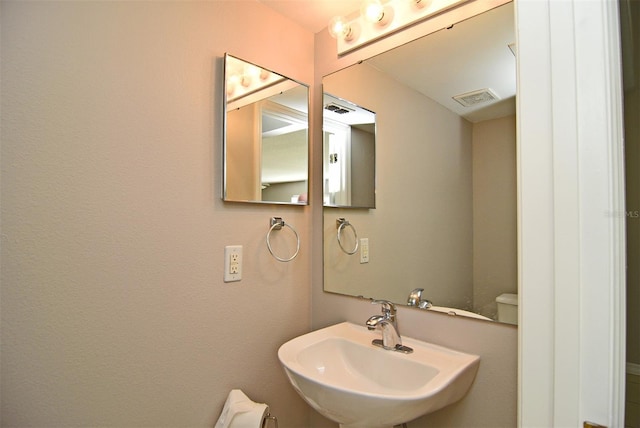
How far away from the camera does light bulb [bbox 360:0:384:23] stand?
137 centimetres

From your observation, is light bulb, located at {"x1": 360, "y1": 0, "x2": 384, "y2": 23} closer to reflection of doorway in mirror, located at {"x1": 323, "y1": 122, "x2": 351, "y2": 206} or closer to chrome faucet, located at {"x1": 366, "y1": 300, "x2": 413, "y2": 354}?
reflection of doorway in mirror, located at {"x1": 323, "y1": 122, "x2": 351, "y2": 206}

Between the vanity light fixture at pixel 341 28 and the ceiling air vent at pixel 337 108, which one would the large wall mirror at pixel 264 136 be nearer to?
the ceiling air vent at pixel 337 108

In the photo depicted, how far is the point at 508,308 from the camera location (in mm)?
1033

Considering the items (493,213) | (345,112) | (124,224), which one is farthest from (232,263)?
(493,213)

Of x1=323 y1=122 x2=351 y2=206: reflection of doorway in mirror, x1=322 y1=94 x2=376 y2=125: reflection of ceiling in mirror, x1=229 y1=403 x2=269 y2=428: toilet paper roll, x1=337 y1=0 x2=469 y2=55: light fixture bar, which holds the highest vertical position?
x1=337 y1=0 x2=469 y2=55: light fixture bar

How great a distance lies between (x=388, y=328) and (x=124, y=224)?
3.28ft

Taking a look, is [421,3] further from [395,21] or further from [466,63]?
[466,63]

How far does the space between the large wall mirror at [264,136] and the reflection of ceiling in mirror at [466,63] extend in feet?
1.54

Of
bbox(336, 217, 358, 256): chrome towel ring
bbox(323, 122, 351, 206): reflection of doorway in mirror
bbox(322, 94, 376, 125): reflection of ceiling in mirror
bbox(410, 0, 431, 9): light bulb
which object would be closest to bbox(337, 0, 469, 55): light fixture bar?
bbox(410, 0, 431, 9): light bulb

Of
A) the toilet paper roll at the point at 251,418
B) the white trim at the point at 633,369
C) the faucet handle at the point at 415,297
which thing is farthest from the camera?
the faucet handle at the point at 415,297

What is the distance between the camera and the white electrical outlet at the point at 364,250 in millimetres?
1489

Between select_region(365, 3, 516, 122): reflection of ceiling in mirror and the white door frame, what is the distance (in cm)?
35

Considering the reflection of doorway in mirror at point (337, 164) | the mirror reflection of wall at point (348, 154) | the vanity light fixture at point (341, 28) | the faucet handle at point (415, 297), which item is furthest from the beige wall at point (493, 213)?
the vanity light fixture at point (341, 28)

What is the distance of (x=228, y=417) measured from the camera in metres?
1.21
